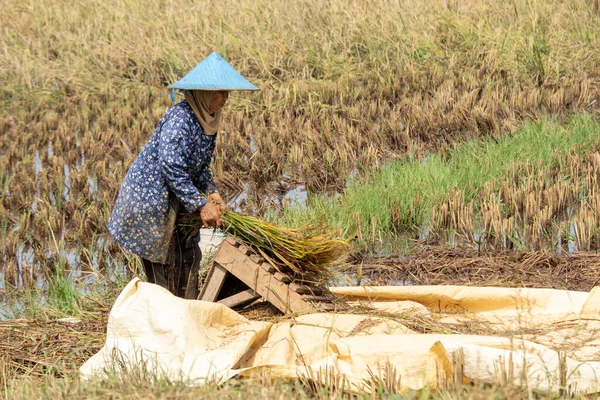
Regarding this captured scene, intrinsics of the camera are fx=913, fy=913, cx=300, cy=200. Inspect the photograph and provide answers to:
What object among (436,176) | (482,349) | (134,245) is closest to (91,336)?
(134,245)

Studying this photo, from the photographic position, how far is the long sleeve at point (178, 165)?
387cm

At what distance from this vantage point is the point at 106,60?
10.1 meters

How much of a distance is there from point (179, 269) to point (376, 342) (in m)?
1.30

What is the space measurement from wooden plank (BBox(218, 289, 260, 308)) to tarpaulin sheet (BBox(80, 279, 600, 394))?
27cm

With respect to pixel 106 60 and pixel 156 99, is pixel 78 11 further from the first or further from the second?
pixel 156 99

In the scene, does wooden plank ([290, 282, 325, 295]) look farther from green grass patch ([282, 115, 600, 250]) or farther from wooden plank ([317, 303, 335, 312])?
green grass patch ([282, 115, 600, 250])

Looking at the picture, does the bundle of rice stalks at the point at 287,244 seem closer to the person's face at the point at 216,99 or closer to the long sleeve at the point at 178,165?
the long sleeve at the point at 178,165

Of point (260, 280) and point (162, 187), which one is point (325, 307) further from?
point (162, 187)

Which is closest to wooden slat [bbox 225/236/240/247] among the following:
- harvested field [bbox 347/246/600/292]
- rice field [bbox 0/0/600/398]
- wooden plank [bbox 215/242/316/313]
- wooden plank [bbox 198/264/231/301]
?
wooden plank [bbox 215/242/316/313]

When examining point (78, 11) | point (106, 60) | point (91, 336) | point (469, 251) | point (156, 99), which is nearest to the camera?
point (91, 336)

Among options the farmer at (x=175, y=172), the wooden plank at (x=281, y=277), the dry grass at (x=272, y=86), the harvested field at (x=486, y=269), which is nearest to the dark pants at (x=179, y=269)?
the farmer at (x=175, y=172)

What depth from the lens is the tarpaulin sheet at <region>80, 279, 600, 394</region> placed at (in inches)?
117

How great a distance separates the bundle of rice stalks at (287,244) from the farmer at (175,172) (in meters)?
0.12

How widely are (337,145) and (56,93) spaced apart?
3773mm
